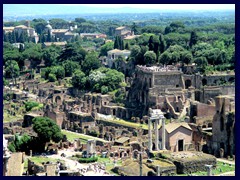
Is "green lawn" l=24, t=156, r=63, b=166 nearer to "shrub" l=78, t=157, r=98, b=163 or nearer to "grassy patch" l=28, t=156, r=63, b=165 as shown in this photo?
"grassy patch" l=28, t=156, r=63, b=165

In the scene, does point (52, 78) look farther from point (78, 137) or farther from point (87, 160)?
point (87, 160)

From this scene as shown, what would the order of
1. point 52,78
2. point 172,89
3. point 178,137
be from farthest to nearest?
1. point 52,78
2. point 172,89
3. point 178,137

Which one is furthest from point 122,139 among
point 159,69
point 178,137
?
point 159,69

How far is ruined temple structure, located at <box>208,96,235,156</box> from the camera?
3462 centimetres

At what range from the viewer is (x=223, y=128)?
3497 centimetres

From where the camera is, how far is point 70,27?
126188mm

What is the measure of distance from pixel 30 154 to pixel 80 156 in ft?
8.57

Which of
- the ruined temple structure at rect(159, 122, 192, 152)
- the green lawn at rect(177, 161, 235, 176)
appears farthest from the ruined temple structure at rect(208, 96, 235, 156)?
the green lawn at rect(177, 161, 235, 176)

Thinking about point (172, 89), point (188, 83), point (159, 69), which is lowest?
point (172, 89)

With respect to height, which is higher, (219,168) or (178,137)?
(178,137)

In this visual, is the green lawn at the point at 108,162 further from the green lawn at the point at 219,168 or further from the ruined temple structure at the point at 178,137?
the green lawn at the point at 219,168

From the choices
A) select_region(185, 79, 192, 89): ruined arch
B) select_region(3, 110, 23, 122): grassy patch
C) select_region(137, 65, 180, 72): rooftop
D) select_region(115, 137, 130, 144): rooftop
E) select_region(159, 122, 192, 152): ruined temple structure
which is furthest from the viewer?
Result: select_region(185, 79, 192, 89): ruined arch

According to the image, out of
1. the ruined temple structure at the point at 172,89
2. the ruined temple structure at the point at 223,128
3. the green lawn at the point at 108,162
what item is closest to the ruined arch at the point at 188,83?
the ruined temple structure at the point at 172,89

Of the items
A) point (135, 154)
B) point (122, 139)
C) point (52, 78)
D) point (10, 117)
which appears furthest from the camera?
point (52, 78)
